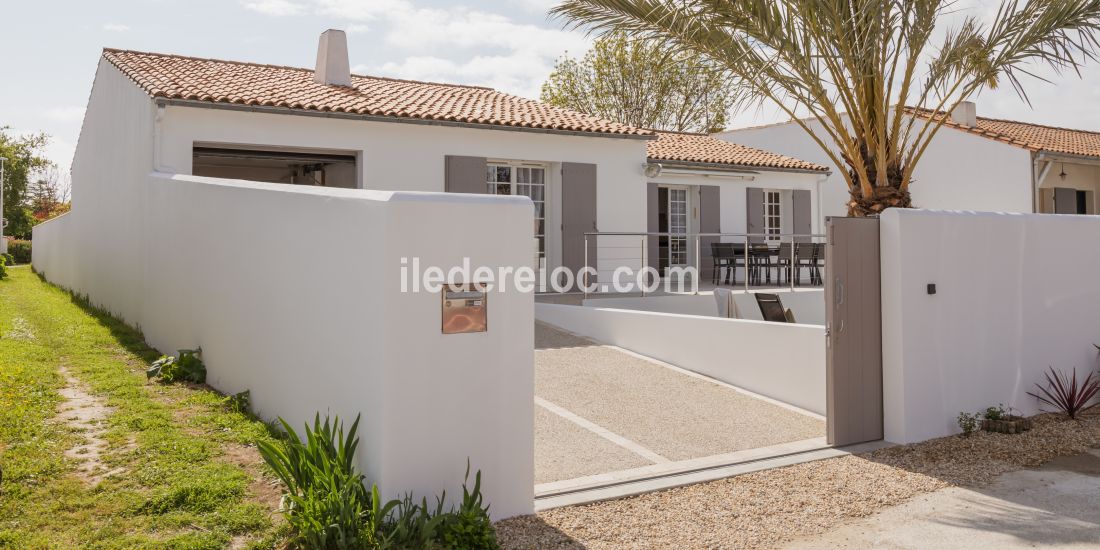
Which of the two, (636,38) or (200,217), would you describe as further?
(636,38)

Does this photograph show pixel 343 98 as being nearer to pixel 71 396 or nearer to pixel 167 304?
pixel 167 304

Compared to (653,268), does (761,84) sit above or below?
above

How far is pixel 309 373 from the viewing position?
5.40m

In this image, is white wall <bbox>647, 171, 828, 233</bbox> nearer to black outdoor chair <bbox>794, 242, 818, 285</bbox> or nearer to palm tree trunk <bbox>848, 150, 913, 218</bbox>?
black outdoor chair <bbox>794, 242, 818, 285</bbox>

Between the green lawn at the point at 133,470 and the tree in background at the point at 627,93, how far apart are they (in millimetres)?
26064

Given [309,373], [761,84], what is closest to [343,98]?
[761,84]

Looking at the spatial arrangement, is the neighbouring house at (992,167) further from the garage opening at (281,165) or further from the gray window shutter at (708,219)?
the garage opening at (281,165)

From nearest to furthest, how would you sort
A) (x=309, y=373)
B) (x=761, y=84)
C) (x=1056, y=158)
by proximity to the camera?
1. (x=309, y=373)
2. (x=761, y=84)
3. (x=1056, y=158)

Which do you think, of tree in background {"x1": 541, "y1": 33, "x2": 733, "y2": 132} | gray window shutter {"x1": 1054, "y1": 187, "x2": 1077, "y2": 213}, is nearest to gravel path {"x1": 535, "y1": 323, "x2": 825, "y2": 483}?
gray window shutter {"x1": 1054, "y1": 187, "x2": 1077, "y2": 213}

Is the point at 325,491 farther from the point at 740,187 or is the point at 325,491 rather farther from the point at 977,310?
the point at 740,187

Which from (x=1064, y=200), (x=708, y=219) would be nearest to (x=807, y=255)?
(x=708, y=219)

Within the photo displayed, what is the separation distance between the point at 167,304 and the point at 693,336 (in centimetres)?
589

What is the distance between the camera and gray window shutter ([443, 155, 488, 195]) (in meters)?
13.3

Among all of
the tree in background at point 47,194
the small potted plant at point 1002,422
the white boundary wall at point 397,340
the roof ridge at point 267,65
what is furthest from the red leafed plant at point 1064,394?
the tree in background at point 47,194
